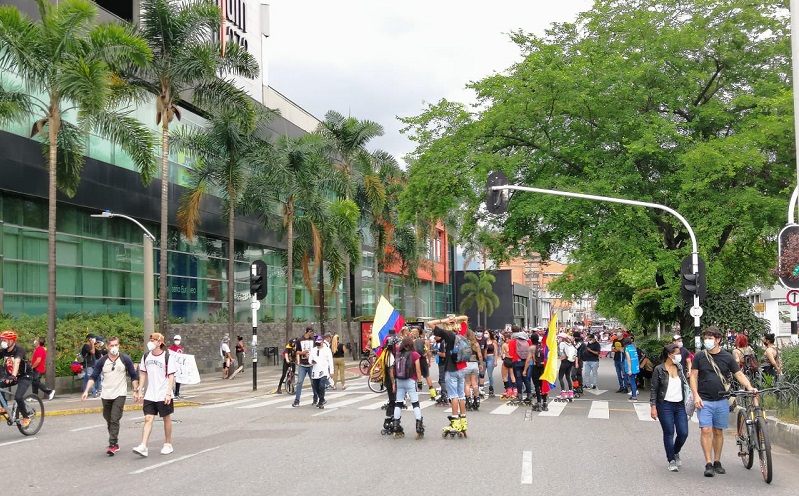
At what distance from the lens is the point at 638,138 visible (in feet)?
83.1

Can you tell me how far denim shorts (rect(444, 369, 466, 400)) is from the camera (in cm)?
1405

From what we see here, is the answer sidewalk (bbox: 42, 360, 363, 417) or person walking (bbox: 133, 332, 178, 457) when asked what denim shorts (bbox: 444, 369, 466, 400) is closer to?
person walking (bbox: 133, 332, 178, 457)

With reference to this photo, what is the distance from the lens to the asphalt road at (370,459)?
31.9 ft

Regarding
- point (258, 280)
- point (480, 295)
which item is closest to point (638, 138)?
point (258, 280)

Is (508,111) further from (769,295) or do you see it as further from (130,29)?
(769,295)

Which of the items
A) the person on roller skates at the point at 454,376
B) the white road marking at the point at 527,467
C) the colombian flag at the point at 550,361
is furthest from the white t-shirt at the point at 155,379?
the colombian flag at the point at 550,361

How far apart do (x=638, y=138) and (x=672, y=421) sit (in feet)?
52.3

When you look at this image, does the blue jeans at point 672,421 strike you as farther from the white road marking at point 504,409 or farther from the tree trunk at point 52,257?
the tree trunk at point 52,257

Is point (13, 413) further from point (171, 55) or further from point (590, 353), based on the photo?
point (171, 55)

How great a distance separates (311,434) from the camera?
49.0ft

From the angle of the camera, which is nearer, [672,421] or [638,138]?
[672,421]

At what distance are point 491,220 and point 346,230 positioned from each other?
15442 millimetres

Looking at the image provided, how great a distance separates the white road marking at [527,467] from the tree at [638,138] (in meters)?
12.7

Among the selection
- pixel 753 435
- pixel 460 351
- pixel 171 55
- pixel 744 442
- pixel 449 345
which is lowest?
pixel 744 442
